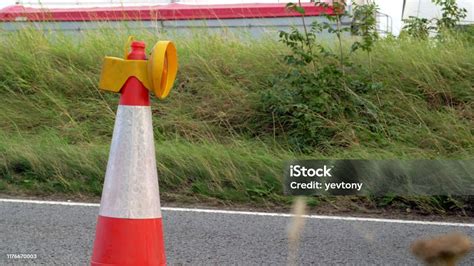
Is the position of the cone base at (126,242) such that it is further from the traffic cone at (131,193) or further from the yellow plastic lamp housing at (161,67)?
the yellow plastic lamp housing at (161,67)

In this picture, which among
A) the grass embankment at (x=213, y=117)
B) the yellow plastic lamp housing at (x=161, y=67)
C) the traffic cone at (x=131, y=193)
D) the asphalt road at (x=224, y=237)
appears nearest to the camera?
the yellow plastic lamp housing at (x=161, y=67)

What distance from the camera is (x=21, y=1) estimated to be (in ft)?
41.3

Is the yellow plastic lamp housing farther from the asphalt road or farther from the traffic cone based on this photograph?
the asphalt road

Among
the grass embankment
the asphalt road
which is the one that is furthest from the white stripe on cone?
the grass embankment

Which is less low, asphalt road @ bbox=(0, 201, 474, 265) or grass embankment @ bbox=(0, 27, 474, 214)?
grass embankment @ bbox=(0, 27, 474, 214)

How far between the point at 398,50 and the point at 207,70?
7.94 ft

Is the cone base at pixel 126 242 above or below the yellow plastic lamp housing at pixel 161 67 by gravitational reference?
below

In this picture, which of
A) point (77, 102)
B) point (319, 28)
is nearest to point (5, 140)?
point (77, 102)

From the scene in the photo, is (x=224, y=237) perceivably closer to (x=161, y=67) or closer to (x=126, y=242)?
(x=126, y=242)

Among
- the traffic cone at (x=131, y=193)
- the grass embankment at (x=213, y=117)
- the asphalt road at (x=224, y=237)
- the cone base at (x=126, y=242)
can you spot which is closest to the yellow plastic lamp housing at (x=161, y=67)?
the traffic cone at (x=131, y=193)

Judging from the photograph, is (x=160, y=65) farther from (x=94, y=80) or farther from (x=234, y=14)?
(x=234, y=14)

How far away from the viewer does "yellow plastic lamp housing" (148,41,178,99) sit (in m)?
2.76

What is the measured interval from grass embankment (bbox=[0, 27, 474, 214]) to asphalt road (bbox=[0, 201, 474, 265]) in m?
0.72

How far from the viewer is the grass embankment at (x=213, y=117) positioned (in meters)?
6.64
